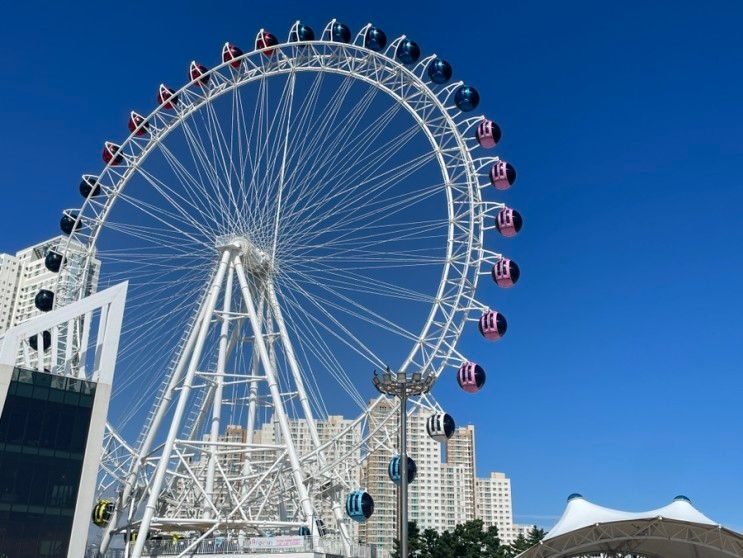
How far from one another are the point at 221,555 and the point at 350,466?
21.7ft

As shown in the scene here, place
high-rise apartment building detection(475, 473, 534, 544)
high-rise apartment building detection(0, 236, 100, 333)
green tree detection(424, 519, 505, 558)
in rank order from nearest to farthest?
1. green tree detection(424, 519, 505, 558)
2. high-rise apartment building detection(0, 236, 100, 333)
3. high-rise apartment building detection(475, 473, 534, 544)

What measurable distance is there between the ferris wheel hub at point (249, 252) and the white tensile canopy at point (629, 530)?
18752 mm

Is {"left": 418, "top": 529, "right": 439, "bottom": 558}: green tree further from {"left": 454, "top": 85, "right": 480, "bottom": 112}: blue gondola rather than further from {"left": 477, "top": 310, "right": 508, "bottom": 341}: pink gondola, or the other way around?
{"left": 454, "top": 85, "right": 480, "bottom": 112}: blue gondola

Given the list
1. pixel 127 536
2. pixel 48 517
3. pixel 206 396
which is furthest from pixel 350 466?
pixel 48 517

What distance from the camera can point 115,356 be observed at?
3278 cm

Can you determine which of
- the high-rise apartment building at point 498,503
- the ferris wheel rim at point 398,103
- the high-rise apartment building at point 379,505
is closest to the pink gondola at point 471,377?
the ferris wheel rim at point 398,103

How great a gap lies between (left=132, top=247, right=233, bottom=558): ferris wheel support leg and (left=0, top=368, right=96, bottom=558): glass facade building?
299cm

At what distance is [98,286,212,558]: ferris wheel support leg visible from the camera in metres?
32.8

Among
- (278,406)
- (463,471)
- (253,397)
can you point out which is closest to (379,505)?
(463,471)

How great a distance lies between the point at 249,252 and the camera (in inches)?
1384

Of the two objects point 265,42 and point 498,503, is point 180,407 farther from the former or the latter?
point 498,503

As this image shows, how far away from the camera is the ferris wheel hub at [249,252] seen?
35031 mm

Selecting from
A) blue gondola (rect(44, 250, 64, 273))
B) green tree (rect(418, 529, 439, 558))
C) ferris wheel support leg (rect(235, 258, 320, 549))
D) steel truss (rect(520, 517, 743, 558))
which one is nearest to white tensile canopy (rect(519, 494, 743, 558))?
steel truss (rect(520, 517, 743, 558))

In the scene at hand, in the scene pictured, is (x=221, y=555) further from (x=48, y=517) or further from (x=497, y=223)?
(x=497, y=223)
